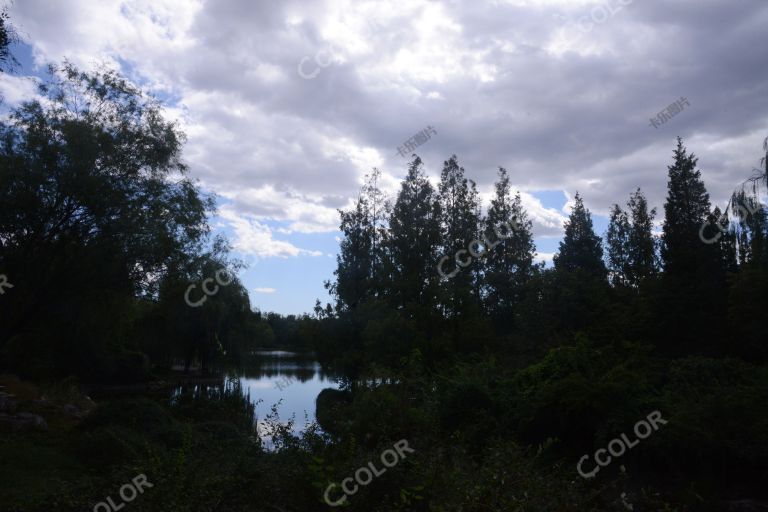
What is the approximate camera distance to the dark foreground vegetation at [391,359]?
23.8 feet

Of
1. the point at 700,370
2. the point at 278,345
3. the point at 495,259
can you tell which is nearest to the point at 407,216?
the point at 495,259

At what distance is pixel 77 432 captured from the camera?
13.5 m

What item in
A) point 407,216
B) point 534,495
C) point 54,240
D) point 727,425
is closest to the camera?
point 534,495

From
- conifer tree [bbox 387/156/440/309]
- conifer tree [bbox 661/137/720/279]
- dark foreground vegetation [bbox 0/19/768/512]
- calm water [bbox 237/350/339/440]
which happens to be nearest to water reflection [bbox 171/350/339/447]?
calm water [bbox 237/350/339/440]

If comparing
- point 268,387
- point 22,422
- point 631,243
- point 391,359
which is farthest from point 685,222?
point 22,422

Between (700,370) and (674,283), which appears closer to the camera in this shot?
(700,370)

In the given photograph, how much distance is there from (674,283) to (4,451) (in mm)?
30128

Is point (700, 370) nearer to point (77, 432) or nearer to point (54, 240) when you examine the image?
point (77, 432)

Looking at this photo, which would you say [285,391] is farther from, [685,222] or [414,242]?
[685,222]

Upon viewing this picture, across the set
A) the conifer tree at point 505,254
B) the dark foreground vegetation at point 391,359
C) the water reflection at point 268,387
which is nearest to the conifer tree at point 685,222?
the dark foreground vegetation at point 391,359

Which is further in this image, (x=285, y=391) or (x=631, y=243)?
(x=631, y=243)

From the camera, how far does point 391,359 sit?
961 inches

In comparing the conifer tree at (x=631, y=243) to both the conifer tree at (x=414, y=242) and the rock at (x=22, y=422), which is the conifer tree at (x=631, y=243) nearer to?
the conifer tree at (x=414, y=242)

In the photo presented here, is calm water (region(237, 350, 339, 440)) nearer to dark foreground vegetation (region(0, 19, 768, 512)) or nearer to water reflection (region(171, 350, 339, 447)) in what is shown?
water reflection (region(171, 350, 339, 447))
